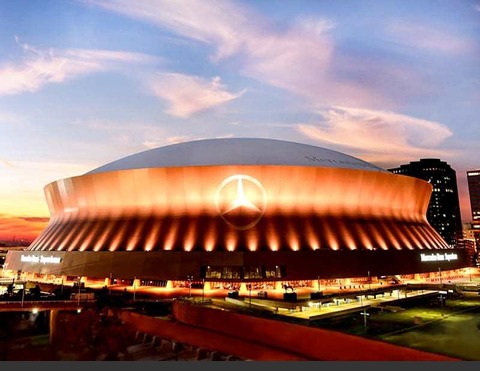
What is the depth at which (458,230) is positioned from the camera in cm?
16300

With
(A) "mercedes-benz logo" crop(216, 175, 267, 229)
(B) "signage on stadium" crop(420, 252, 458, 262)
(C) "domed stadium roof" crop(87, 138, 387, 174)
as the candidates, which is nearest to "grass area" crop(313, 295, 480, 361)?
(A) "mercedes-benz logo" crop(216, 175, 267, 229)

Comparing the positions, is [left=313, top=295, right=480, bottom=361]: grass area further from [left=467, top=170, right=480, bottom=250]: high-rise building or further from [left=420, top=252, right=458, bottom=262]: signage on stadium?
[left=467, top=170, right=480, bottom=250]: high-rise building

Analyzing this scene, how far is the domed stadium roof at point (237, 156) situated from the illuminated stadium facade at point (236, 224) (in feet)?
0.75

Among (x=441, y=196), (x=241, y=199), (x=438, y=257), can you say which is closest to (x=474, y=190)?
(x=441, y=196)

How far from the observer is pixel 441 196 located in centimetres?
16162

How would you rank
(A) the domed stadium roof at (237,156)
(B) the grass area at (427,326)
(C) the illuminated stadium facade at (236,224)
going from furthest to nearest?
(A) the domed stadium roof at (237,156) < (C) the illuminated stadium facade at (236,224) < (B) the grass area at (427,326)

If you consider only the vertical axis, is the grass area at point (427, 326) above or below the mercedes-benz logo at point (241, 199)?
below

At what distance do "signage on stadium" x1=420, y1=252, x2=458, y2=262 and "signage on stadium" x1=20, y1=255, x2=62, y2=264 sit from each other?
123 feet

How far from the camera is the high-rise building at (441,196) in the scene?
156 meters

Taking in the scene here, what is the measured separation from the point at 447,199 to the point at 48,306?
168 m

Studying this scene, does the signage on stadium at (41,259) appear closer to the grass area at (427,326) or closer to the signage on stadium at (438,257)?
the grass area at (427,326)

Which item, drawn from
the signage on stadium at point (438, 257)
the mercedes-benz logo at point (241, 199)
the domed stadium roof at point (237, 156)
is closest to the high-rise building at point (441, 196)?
the signage on stadium at point (438, 257)

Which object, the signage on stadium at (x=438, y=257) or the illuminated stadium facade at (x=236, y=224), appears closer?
the illuminated stadium facade at (x=236, y=224)

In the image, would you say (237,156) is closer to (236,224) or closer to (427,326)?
(236,224)
